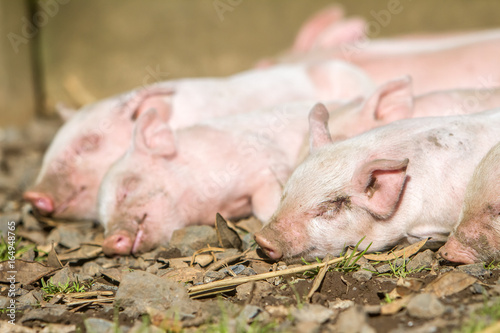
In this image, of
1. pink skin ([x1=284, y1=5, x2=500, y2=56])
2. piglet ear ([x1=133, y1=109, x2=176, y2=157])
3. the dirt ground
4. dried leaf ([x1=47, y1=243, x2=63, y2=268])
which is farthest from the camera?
pink skin ([x1=284, y1=5, x2=500, y2=56])

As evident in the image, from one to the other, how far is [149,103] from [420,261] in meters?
2.33

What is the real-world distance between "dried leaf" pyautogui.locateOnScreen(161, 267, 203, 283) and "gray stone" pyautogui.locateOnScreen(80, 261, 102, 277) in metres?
0.42

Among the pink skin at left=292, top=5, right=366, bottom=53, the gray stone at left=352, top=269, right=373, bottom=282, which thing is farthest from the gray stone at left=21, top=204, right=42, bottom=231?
the pink skin at left=292, top=5, right=366, bottom=53

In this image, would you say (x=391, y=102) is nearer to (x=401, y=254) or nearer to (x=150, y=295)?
(x=401, y=254)

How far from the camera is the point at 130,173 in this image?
3416 mm

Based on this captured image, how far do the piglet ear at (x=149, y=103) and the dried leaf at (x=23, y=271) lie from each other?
1.48m

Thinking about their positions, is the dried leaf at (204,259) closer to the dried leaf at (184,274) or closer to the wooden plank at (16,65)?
the dried leaf at (184,274)

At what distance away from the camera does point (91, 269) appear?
308 cm

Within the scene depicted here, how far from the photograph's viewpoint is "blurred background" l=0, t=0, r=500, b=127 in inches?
263

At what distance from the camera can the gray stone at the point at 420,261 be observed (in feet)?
8.53

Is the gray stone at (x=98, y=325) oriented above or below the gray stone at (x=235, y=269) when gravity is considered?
above

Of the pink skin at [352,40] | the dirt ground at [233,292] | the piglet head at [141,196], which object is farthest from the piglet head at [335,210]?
the pink skin at [352,40]

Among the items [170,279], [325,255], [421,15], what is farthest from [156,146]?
[421,15]

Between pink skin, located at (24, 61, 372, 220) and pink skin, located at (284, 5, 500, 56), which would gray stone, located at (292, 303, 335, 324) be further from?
pink skin, located at (284, 5, 500, 56)
